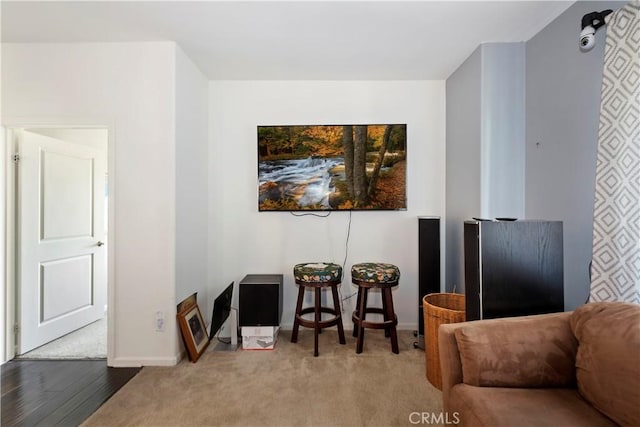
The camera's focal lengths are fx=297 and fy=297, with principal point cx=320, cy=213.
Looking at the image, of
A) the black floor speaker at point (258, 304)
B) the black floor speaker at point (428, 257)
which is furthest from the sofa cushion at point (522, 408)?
the black floor speaker at point (258, 304)

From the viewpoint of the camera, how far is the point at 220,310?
8.20 ft

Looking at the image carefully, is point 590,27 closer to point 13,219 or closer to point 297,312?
point 297,312

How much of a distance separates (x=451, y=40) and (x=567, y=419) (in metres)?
2.34

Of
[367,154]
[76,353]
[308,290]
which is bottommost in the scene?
[76,353]

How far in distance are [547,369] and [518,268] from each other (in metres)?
0.52

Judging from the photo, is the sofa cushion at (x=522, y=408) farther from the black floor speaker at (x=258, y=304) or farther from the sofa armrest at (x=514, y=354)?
the black floor speaker at (x=258, y=304)

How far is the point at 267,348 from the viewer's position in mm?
2484

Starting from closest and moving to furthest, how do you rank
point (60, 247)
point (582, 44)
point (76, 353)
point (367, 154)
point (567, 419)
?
1. point (567, 419)
2. point (582, 44)
3. point (76, 353)
4. point (60, 247)
5. point (367, 154)

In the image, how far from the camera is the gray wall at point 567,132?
170 centimetres

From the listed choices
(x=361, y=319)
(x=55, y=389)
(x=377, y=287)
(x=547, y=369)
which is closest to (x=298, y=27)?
(x=377, y=287)

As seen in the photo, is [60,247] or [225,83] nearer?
[60,247]

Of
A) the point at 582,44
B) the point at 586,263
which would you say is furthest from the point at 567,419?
the point at 582,44

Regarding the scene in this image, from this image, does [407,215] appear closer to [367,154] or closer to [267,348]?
[367,154]

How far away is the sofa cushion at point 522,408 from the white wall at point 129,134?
6.57 ft
